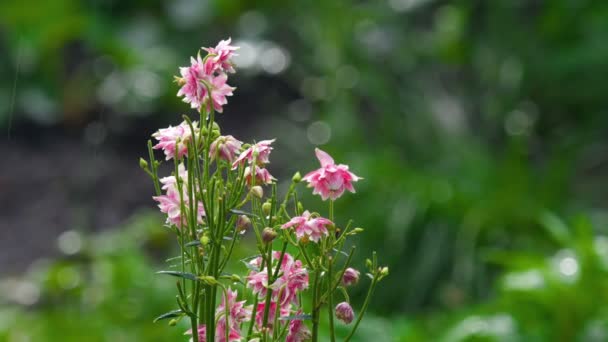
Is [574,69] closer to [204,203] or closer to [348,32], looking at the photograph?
[348,32]

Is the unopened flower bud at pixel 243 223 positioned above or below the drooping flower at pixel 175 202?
below

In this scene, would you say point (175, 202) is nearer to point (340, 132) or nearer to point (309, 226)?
point (309, 226)

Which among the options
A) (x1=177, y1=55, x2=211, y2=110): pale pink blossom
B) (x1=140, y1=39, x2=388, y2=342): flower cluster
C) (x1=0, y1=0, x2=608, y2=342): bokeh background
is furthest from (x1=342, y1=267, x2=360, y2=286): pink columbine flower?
(x1=0, y1=0, x2=608, y2=342): bokeh background

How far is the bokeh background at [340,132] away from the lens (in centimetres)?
301

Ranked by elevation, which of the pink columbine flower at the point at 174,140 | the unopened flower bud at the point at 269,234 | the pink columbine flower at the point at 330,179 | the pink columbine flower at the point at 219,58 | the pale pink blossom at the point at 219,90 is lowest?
the unopened flower bud at the point at 269,234

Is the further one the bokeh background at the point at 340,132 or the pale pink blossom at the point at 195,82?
the bokeh background at the point at 340,132

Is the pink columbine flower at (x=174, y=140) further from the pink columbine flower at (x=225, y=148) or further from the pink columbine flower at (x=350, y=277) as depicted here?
the pink columbine flower at (x=350, y=277)

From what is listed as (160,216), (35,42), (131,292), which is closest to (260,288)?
(131,292)

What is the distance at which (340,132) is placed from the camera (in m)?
3.66

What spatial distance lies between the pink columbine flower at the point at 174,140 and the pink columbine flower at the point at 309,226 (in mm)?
124

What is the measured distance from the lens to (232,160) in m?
0.80

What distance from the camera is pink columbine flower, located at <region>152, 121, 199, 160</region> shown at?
792 mm

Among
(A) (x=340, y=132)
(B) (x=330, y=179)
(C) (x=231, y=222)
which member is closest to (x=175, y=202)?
(C) (x=231, y=222)

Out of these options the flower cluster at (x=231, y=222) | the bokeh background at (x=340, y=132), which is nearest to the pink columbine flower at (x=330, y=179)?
the flower cluster at (x=231, y=222)
